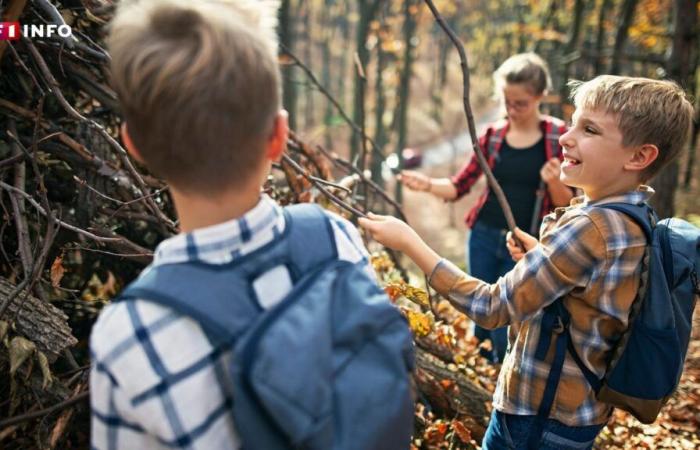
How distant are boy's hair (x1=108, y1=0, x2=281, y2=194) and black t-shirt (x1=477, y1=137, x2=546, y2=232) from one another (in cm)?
293

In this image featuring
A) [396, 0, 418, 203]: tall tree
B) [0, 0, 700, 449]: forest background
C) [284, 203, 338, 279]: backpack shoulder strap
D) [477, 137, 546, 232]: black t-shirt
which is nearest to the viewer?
[284, 203, 338, 279]: backpack shoulder strap

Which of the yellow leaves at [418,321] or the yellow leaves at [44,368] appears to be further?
the yellow leaves at [418,321]

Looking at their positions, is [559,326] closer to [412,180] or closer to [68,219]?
[412,180]

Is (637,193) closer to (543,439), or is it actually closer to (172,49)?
(543,439)

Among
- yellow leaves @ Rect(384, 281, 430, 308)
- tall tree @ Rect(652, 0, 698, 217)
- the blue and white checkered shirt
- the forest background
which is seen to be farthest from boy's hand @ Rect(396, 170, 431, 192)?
tall tree @ Rect(652, 0, 698, 217)

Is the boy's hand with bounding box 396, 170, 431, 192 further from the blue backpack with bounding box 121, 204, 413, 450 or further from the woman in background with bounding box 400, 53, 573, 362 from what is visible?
the blue backpack with bounding box 121, 204, 413, 450

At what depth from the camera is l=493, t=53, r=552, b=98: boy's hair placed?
3.58m

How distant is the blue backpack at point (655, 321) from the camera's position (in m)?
1.70

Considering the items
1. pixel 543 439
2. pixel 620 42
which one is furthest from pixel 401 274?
pixel 620 42

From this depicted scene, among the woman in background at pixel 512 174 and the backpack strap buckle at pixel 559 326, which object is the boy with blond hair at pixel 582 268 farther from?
the woman in background at pixel 512 174

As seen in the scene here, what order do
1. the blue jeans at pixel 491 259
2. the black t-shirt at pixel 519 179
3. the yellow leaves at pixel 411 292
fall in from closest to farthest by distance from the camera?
the yellow leaves at pixel 411 292 → the black t-shirt at pixel 519 179 → the blue jeans at pixel 491 259

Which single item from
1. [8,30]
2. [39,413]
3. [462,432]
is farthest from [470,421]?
[8,30]

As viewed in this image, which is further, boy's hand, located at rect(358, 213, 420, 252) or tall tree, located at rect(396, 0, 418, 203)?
tall tree, located at rect(396, 0, 418, 203)

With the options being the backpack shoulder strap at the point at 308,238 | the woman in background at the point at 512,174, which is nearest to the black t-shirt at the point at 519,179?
the woman in background at the point at 512,174
